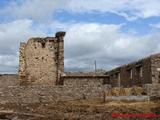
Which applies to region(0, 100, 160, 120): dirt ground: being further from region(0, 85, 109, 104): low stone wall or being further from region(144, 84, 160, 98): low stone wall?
region(0, 85, 109, 104): low stone wall

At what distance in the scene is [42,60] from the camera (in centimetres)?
3438

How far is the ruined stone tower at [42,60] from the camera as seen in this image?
3419 centimetres

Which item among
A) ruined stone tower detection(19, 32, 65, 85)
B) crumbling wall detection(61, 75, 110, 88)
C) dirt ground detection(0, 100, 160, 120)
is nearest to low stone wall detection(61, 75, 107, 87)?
crumbling wall detection(61, 75, 110, 88)

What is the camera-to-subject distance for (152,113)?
18.0 m

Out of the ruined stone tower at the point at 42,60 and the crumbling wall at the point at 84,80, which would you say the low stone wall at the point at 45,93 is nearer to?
the ruined stone tower at the point at 42,60

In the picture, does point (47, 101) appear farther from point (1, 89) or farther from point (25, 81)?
point (25, 81)

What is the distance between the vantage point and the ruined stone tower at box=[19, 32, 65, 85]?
34188 millimetres

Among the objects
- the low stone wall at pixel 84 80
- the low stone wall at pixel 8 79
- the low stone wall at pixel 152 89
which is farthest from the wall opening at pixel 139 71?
the low stone wall at pixel 8 79

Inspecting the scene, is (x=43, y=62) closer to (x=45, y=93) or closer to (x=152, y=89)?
(x=45, y=93)

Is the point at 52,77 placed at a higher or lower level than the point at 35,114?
higher

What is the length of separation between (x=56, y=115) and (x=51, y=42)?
57.4 ft

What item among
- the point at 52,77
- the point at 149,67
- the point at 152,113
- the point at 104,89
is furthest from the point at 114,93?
the point at 52,77

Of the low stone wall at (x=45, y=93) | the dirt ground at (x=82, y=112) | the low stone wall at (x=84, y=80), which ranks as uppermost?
the low stone wall at (x=84, y=80)

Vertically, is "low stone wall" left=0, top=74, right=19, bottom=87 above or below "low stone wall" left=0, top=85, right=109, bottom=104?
above
